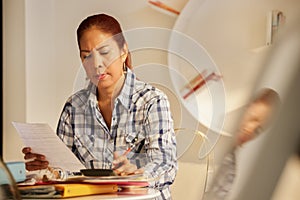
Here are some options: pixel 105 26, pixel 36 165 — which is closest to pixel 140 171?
pixel 36 165

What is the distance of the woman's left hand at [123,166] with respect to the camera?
233cm

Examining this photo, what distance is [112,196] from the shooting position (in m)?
1.60

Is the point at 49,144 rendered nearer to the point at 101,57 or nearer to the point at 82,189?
the point at 82,189

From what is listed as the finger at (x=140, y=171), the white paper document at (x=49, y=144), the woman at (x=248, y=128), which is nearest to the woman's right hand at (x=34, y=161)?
the white paper document at (x=49, y=144)

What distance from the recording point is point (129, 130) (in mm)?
2838

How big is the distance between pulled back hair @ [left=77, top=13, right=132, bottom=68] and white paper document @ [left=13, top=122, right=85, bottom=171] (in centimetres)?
109

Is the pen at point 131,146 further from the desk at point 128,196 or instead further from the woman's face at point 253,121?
the woman's face at point 253,121

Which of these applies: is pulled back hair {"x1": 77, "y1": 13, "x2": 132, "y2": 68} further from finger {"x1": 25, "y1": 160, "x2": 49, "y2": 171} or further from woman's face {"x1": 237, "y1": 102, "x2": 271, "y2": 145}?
woman's face {"x1": 237, "y1": 102, "x2": 271, "y2": 145}

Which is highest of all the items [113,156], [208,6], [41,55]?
[208,6]

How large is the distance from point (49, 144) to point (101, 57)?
123 cm

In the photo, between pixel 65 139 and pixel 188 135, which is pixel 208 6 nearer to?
pixel 188 135

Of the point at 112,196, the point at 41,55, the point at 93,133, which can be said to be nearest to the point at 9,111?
the point at 41,55

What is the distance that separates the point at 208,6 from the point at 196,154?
0.66 m

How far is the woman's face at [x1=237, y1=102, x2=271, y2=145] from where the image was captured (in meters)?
0.26
